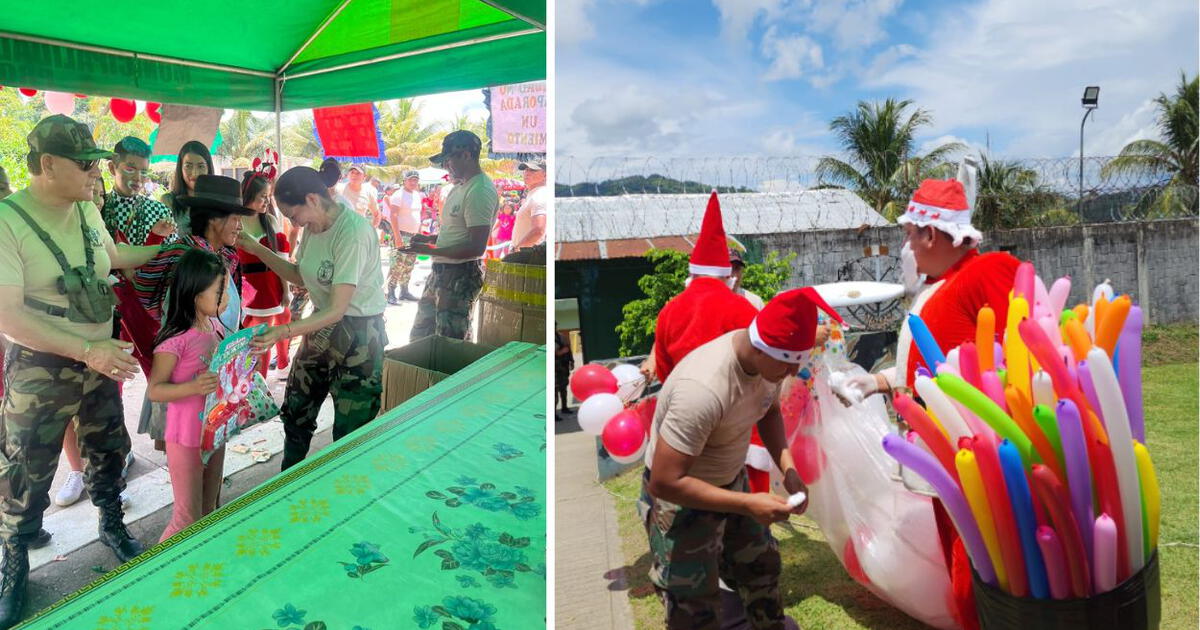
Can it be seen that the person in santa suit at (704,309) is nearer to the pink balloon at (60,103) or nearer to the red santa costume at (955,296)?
the red santa costume at (955,296)

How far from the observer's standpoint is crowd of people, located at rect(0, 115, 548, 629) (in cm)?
177

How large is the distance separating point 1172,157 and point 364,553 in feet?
46.6

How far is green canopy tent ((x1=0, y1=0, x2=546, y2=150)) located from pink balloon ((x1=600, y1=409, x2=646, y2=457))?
146 centimetres

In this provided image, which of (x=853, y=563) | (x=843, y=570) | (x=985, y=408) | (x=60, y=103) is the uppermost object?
(x=60, y=103)

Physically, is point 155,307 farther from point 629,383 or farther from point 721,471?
point 721,471

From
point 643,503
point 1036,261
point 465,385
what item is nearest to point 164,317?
point 465,385

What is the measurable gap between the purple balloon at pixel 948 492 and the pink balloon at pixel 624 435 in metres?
0.92

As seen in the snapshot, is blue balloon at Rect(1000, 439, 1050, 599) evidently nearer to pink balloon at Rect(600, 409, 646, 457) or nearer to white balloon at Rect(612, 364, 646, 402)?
pink balloon at Rect(600, 409, 646, 457)

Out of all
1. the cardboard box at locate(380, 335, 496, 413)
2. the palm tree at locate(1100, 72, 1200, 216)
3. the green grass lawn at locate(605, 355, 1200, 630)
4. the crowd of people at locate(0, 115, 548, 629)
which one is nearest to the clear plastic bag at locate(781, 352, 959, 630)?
the green grass lawn at locate(605, 355, 1200, 630)

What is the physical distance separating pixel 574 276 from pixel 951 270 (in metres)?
4.10

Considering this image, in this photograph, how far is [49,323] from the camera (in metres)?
1.77

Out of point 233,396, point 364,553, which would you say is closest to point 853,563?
point 364,553

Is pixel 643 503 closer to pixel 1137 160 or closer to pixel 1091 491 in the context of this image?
pixel 1091 491

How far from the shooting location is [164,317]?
2006 mm
